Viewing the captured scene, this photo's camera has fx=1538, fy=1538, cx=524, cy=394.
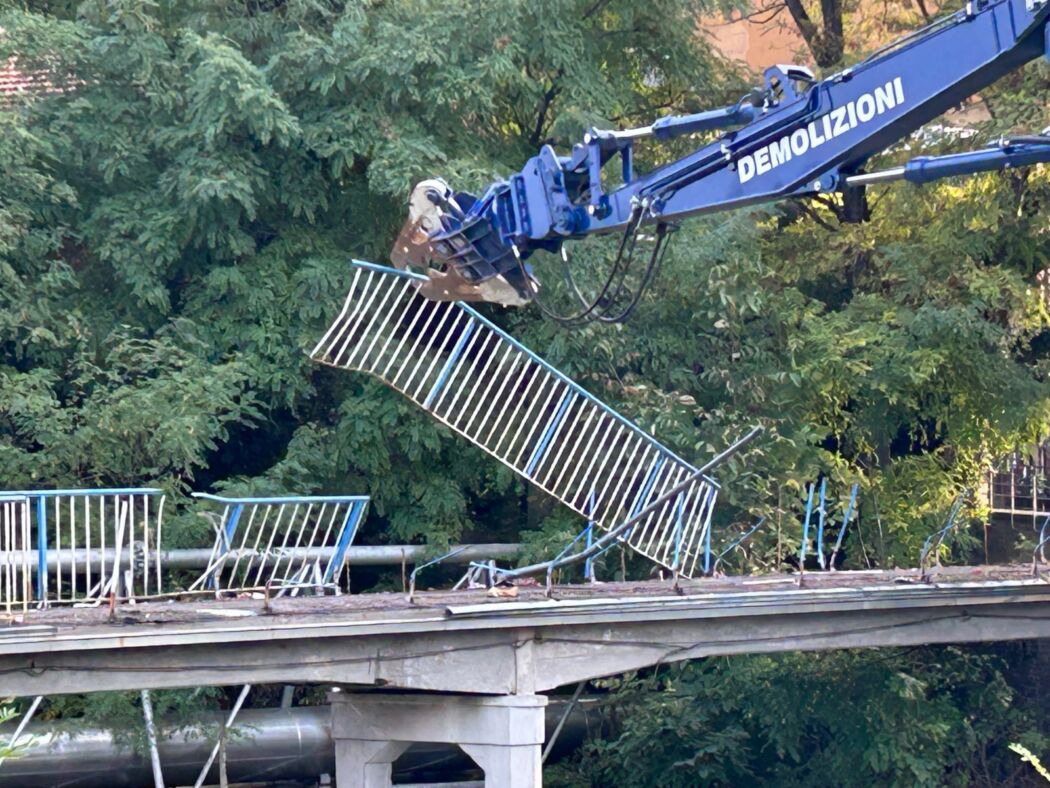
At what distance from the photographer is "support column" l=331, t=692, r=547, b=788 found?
13016mm

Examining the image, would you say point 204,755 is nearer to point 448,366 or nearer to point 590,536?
point 590,536

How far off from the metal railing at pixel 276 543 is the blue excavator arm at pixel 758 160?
2.58 meters

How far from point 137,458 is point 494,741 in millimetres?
6056

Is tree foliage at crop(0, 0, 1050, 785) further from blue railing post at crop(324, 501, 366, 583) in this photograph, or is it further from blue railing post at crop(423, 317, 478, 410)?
blue railing post at crop(324, 501, 366, 583)

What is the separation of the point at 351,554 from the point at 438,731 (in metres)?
4.04

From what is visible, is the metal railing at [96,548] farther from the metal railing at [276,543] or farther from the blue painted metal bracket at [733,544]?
the blue painted metal bracket at [733,544]

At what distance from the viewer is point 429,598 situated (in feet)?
44.5

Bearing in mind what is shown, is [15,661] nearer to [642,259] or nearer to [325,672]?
[325,672]

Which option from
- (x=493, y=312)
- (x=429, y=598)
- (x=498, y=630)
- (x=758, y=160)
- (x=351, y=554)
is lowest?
(x=498, y=630)

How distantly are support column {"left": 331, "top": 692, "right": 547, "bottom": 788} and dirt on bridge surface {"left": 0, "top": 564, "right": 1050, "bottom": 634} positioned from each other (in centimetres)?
89

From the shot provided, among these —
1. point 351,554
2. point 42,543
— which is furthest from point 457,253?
point 351,554

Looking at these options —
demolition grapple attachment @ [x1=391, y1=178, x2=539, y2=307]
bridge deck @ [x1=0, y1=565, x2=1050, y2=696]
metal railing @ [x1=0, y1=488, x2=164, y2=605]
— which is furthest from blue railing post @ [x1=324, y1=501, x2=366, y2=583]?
demolition grapple attachment @ [x1=391, y1=178, x2=539, y2=307]

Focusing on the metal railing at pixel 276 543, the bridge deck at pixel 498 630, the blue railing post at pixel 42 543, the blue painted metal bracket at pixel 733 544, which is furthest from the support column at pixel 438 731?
the blue painted metal bracket at pixel 733 544

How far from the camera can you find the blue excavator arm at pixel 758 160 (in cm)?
975
